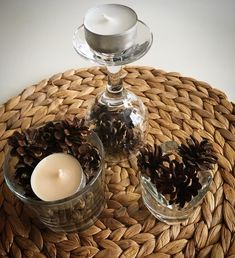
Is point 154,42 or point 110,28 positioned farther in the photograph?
point 154,42

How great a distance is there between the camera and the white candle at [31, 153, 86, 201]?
0.37m

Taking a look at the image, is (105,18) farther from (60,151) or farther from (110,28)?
(60,151)

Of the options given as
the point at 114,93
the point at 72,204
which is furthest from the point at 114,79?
the point at 72,204

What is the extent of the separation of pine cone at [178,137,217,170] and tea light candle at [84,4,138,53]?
4.3 inches

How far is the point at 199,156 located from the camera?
0.39 metres

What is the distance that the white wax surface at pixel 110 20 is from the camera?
14.4 inches

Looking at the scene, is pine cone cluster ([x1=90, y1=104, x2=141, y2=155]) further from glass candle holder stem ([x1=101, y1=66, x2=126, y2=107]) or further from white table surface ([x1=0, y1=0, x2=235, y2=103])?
white table surface ([x1=0, y1=0, x2=235, y2=103])

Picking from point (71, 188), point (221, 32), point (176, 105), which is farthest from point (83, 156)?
point (221, 32)

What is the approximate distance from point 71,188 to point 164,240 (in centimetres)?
10

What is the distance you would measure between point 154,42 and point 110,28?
278 mm

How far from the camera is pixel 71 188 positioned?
38 cm

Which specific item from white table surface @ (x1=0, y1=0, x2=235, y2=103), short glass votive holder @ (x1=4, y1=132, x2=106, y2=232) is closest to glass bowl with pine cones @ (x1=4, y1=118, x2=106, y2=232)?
short glass votive holder @ (x1=4, y1=132, x2=106, y2=232)

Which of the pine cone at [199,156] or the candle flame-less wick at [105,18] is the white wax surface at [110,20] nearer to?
the candle flame-less wick at [105,18]

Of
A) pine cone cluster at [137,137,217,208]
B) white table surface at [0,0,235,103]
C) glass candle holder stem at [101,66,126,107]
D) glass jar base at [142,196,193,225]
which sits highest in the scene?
glass candle holder stem at [101,66,126,107]
